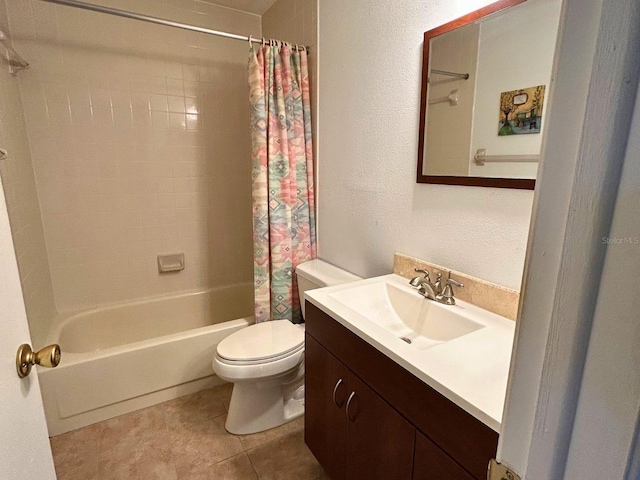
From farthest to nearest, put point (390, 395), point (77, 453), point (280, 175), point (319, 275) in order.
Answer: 1. point (280, 175)
2. point (319, 275)
3. point (77, 453)
4. point (390, 395)

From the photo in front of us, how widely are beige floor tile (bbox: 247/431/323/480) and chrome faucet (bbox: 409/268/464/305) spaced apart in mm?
916

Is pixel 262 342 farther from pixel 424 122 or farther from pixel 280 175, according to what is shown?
pixel 424 122

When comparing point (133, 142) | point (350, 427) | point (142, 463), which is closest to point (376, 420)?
point (350, 427)

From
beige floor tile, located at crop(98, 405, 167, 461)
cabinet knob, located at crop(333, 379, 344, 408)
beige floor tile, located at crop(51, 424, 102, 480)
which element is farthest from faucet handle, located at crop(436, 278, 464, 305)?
beige floor tile, located at crop(51, 424, 102, 480)

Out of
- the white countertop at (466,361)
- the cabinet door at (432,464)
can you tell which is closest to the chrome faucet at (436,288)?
the white countertop at (466,361)

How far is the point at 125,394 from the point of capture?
1824 mm

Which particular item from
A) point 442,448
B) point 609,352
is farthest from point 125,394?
point 609,352

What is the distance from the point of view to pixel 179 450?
1.60m

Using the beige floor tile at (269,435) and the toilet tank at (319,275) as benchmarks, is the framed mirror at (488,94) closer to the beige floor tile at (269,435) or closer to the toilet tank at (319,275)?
the toilet tank at (319,275)

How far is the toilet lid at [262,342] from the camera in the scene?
158 centimetres

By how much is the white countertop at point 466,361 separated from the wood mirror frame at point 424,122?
16.4 inches

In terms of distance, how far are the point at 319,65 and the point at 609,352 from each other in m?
1.93

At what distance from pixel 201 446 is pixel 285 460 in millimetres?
406

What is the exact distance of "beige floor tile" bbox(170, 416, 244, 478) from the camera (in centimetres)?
152
